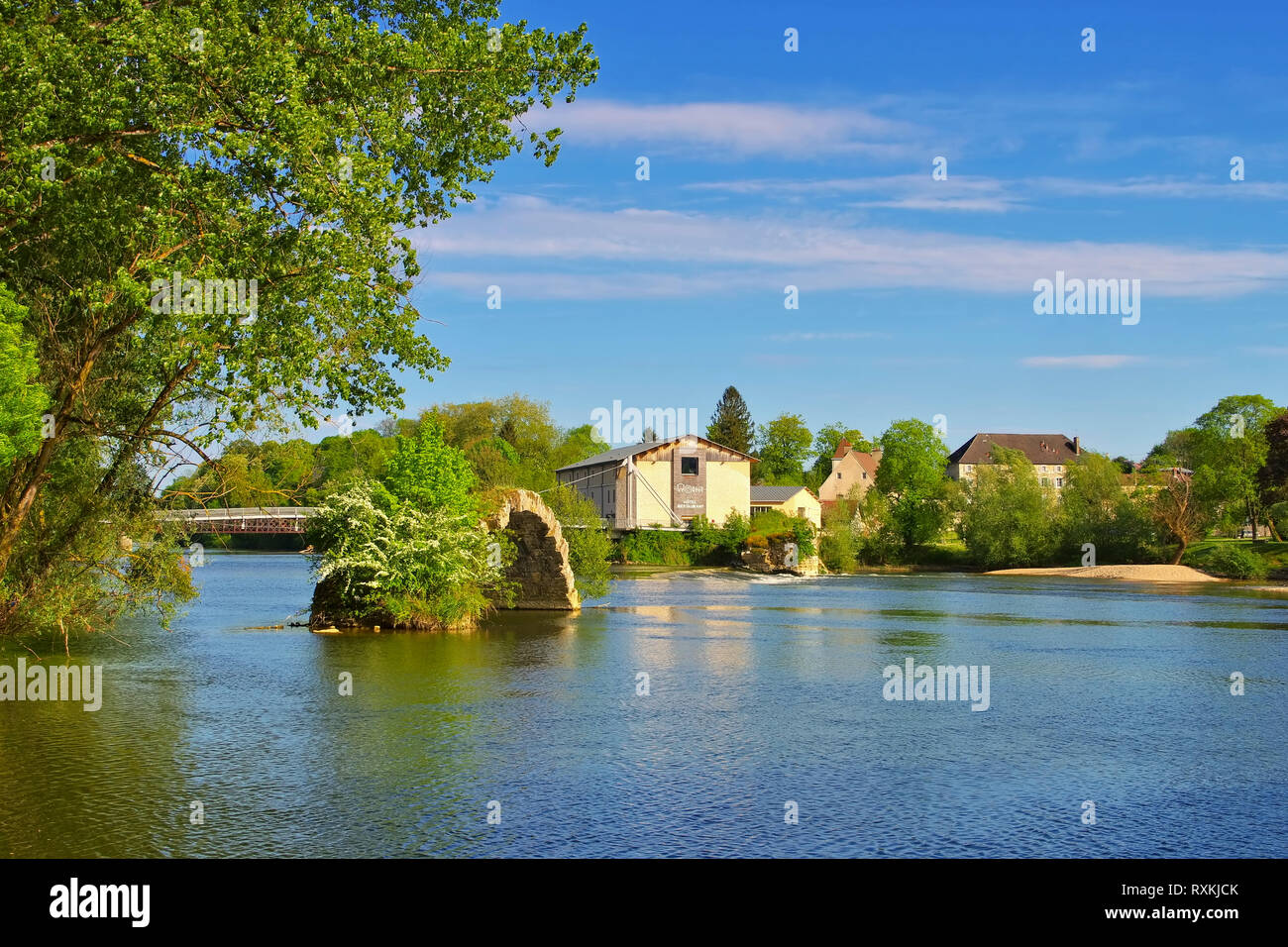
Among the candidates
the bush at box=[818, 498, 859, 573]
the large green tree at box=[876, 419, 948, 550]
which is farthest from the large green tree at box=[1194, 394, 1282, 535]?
the bush at box=[818, 498, 859, 573]

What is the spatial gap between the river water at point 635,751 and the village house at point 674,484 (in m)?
58.6

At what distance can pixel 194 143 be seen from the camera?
1772cm

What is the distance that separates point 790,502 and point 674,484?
42.3 ft

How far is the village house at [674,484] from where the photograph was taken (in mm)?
92875

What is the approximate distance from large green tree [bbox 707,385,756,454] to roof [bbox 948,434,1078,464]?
43.6 m

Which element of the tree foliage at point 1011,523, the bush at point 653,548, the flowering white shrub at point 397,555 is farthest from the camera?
the bush at point 653,548

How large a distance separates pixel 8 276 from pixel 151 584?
28.3ft

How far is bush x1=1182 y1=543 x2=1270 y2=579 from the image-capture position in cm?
7425

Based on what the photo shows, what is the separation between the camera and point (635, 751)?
17047 mm

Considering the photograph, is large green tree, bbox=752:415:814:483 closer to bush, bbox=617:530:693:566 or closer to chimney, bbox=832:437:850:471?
chimney, bbox=832:437:850:471

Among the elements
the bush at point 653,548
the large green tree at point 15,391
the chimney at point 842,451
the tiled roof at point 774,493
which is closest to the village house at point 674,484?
the bush at point 653,548

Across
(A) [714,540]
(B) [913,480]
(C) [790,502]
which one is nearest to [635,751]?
(A) [714,540]

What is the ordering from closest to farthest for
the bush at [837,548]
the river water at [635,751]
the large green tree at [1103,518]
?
the river water at [635,751] < the large green tree at [1103,518] < the bush at [837,548]

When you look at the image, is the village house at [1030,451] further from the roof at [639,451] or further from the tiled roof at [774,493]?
the roof at [639,451]
